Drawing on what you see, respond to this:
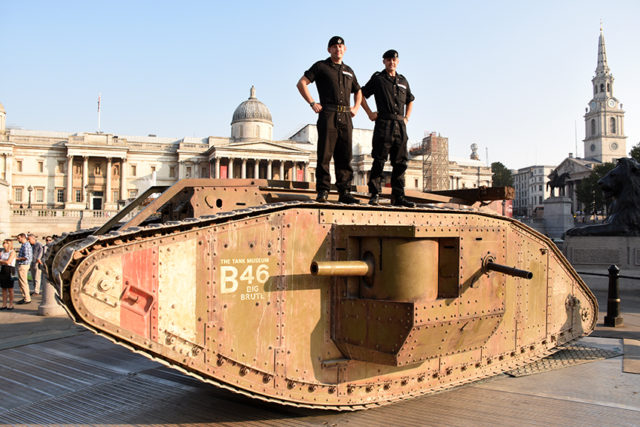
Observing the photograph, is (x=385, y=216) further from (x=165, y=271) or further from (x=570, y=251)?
(x=570, y=251)

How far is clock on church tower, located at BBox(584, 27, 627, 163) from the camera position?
129875mm

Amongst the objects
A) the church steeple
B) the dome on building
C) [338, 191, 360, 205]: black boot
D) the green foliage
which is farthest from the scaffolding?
[338, 191, 360, 205]: black boot

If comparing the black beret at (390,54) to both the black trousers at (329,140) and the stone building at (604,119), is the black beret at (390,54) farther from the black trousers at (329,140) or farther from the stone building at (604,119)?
the stone building at (604,119)

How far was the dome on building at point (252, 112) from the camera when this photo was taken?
8212 centimetres

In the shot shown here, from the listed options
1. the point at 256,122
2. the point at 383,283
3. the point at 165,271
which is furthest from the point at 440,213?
the point at 256,122

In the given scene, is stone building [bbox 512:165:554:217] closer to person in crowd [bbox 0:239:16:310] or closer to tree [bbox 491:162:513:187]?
tree [bbox 491:162:513:187]

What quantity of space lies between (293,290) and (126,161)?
251ft

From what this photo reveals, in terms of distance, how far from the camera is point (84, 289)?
403 centimetres

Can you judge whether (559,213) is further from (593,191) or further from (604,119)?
(604,119)

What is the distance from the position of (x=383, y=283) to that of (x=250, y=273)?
53.1 inches

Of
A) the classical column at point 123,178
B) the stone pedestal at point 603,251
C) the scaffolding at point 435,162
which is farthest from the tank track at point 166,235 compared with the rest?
the scaffolding at point 435,162

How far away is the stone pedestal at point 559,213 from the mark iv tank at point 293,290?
131 ft

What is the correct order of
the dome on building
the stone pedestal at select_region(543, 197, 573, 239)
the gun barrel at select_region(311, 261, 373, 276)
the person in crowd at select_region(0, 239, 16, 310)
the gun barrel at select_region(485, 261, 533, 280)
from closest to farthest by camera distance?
1. the gun barrel at select_region(311, 261, 373, 276)
2. the gun barrel at select_region(485, 261, 533, 280)
3. the person in crowd at select_region(0, 239, 16, 310)
4. the stone pedestal at select_region(543, 197, 573, 239)
5. the dome on building

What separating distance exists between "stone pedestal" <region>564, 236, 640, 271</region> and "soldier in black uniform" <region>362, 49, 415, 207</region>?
1549 centimetres
